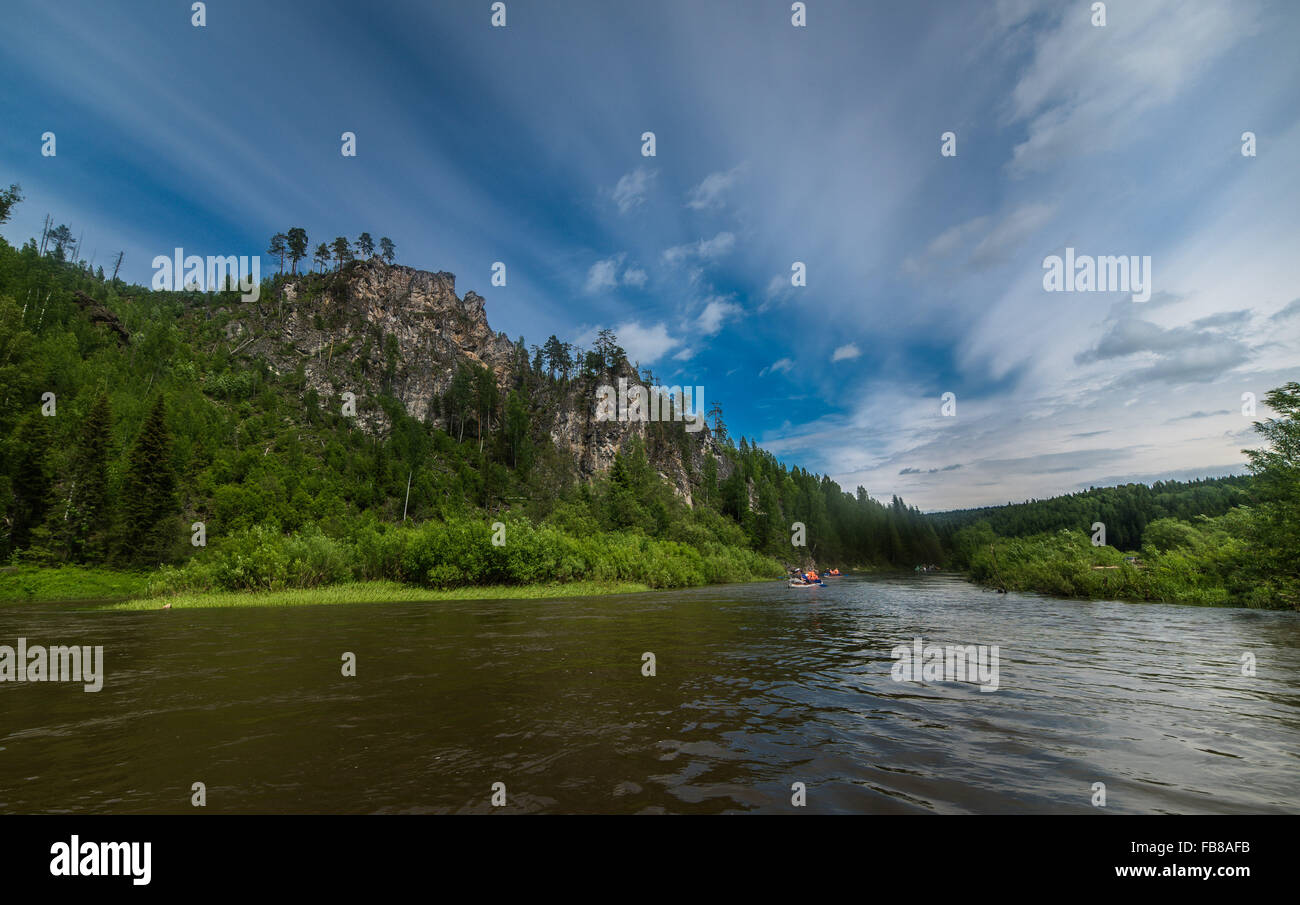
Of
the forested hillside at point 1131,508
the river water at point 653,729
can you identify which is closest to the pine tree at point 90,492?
the river water at point 653,729

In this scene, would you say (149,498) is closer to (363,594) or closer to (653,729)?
(363,594)

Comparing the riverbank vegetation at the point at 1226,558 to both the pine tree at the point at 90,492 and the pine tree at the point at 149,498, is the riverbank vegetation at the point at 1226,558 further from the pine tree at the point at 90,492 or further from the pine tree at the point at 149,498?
the pine tree at the point at 90,492

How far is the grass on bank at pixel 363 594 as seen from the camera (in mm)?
42875

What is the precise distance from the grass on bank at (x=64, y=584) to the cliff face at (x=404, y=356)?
7926 cm

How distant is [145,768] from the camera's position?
27.6 feet

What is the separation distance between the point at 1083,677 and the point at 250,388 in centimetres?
15560

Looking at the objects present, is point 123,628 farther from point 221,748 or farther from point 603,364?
point 603,364

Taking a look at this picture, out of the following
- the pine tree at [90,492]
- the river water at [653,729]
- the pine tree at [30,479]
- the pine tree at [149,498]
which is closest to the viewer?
the river water at [653,729]

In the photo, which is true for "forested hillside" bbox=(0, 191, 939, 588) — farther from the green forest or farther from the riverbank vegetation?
the riverbank vegetation

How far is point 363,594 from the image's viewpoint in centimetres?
5084

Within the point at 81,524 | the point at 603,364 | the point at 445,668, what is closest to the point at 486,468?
the point at 603,364

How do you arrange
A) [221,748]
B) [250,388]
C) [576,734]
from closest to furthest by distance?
[221,748] → [576,734] → [250,388]

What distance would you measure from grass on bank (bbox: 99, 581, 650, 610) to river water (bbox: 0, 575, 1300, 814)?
82.3 ft

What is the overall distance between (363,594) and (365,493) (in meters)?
59.9
